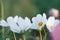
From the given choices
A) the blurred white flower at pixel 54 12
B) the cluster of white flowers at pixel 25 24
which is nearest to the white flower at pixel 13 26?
the cluster of white flowers at pixel 25 24

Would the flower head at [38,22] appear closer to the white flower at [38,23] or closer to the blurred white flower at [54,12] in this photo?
the white flower at [38,23]

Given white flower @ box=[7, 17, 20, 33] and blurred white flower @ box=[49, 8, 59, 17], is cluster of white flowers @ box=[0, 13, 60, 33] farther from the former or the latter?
blurred white flower @ box=[49, 8, 59, 17]

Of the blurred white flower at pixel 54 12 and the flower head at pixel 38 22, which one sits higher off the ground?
the blurred white flower at pixel 54 12

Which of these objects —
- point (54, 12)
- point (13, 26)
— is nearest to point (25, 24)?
point (13, 26)

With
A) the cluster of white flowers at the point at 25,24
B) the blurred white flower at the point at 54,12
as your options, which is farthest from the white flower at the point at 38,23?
the blurred white flower at the point at 54,12

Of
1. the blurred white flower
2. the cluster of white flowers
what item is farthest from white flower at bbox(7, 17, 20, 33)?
the blurred white flower

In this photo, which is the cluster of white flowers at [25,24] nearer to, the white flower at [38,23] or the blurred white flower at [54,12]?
the white flower at [38,23]

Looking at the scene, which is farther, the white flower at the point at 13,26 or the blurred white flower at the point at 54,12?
the blurred white flower at the point at 54,12

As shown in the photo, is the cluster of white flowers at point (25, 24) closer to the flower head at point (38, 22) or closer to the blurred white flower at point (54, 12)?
the flower head at point (38, 22)

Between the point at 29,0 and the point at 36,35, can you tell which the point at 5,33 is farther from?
the point at 29,0

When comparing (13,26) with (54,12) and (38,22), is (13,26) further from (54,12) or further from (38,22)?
(54,12)

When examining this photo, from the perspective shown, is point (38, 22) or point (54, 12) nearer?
point (38, 22)

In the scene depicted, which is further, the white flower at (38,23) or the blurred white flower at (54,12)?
the blurred white flower at (54,12)
